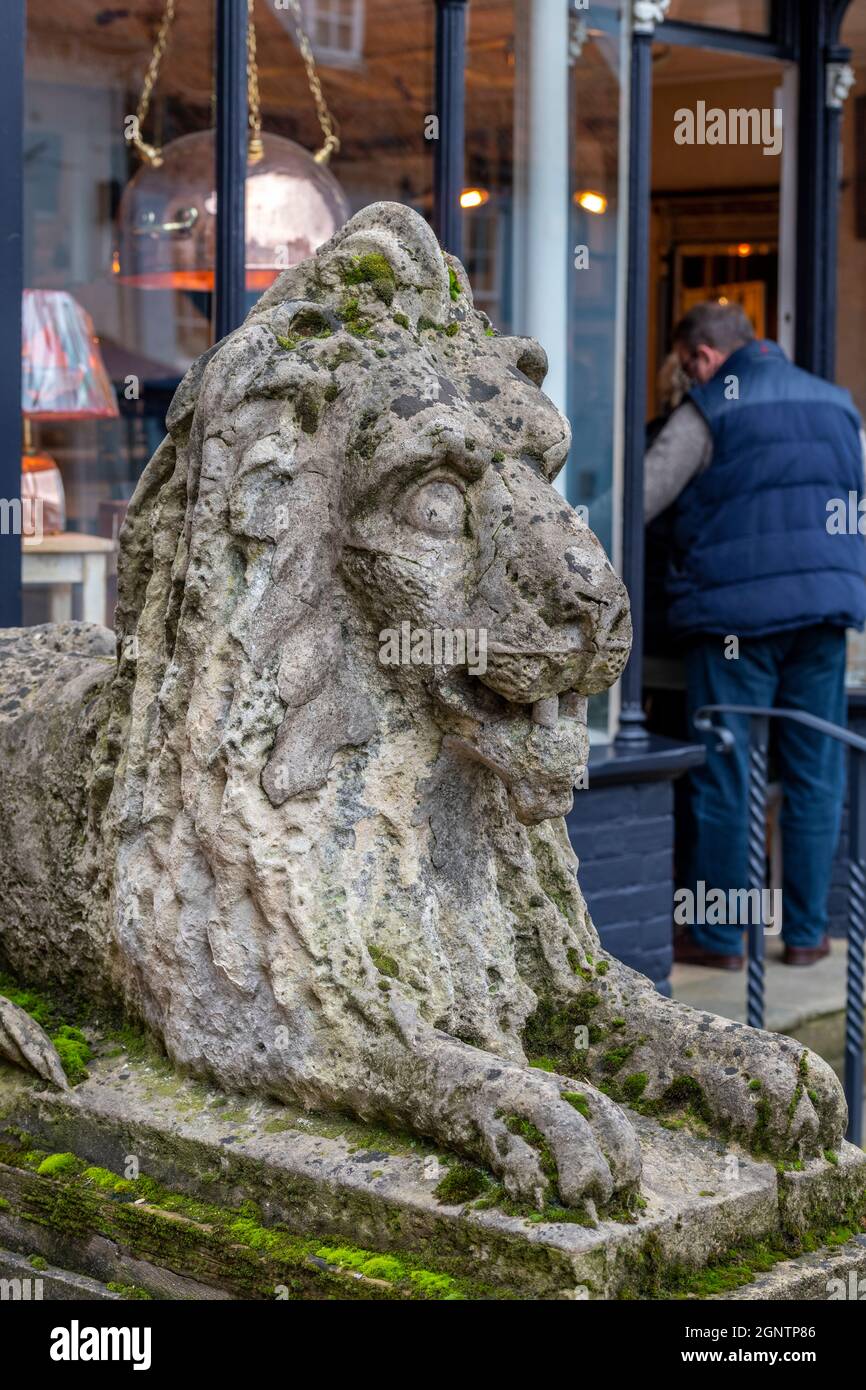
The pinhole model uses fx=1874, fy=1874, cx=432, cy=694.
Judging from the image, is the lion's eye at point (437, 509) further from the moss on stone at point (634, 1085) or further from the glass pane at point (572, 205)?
the glass pane at point (572, 205)

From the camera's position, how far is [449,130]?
546 cm

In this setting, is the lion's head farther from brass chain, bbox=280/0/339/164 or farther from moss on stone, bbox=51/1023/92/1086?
brass chain, bbox=280/0/339/164

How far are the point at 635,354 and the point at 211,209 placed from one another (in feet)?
5.10

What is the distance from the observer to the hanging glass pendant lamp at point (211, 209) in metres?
5.99

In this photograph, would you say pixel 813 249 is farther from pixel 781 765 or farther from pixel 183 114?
pixel 183 114

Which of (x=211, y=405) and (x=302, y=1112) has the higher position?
(x=211, y=405)

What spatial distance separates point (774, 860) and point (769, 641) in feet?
3.23

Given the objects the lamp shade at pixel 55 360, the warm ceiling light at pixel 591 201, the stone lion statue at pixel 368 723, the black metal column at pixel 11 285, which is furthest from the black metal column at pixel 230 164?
the stone lion statue at pixel 368 723

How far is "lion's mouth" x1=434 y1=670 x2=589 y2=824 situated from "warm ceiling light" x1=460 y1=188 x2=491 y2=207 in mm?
4134

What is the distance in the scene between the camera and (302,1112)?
2803 mm

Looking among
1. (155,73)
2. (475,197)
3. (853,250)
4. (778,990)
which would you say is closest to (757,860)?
(778,990)

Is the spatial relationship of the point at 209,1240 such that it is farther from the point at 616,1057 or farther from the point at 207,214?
the point at 207,214
